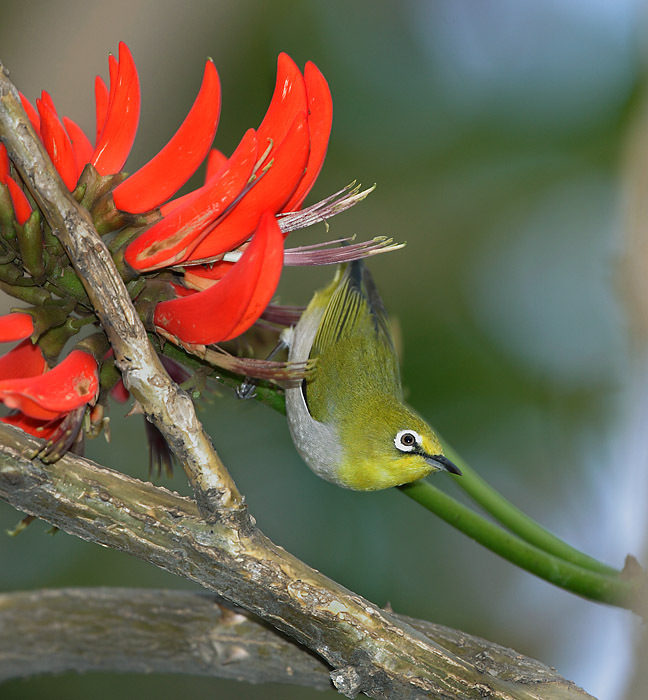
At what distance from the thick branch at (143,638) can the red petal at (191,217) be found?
88 cm

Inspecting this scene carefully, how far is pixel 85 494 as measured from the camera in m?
1.09

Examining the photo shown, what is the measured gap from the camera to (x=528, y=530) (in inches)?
60.4

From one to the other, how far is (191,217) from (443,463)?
2.76 ft

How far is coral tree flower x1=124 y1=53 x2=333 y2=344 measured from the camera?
1.07 meters

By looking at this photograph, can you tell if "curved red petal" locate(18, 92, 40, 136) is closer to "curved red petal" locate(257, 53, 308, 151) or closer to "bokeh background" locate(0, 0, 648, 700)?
"curved red petal" locate(257, 53, 308, 151)

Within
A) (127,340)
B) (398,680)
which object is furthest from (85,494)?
(398,680)

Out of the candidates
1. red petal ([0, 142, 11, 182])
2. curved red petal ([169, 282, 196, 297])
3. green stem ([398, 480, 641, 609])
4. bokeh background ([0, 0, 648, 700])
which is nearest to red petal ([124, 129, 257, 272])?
curved red petal ([169, 282, 196, 297])

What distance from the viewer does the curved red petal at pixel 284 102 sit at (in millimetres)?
1167

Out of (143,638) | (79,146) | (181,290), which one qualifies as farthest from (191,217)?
(143,638)

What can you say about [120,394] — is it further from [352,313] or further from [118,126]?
[352,313]

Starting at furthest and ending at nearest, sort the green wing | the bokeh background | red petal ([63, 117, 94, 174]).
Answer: the bokeh background < the green wing < red petal ([63, 117, 94, 174])

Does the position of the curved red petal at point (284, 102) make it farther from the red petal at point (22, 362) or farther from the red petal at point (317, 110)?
the red petal at point (22, 362)

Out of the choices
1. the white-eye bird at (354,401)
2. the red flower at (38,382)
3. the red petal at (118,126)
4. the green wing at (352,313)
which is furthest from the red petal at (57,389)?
the green wing at (352,313)

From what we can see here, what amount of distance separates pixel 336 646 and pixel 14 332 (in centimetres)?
69
